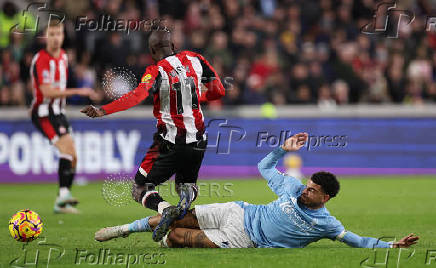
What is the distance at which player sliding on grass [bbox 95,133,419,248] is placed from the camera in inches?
315

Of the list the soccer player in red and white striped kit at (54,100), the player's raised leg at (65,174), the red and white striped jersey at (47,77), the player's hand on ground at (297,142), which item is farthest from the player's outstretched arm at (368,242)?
the red and white striped jersey at (47,77)

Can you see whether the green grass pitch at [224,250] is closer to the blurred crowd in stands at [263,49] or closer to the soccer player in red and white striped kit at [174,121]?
the soccer player in red and white striped kit at [174,121]

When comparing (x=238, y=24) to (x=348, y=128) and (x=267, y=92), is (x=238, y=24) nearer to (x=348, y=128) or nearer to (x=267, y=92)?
(x=267, y=92)

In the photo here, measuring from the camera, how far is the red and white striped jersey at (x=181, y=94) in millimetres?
8578

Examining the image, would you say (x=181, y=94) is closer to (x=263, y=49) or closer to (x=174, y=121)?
(x=174, y=121)

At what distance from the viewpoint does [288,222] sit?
8.11 m

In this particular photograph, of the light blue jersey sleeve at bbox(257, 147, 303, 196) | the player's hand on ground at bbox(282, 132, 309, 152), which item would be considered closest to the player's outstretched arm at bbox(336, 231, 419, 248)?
the light blue jersey sleeve at bbox(257, 147, 303, 196)

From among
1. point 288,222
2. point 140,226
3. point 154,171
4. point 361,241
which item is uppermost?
point 154,171

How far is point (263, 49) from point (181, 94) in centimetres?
1148

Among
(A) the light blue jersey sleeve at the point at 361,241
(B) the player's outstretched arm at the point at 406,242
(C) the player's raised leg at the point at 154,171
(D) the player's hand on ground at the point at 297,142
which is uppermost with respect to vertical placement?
(D) the player's hand on ground at the point at 297,142

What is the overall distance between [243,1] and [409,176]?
679 centimetres

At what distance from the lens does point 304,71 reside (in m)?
19.3

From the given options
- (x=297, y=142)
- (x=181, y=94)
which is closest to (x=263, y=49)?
(x=181, y=94)

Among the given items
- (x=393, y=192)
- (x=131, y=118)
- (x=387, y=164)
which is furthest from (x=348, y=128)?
(x=131, y=118)
